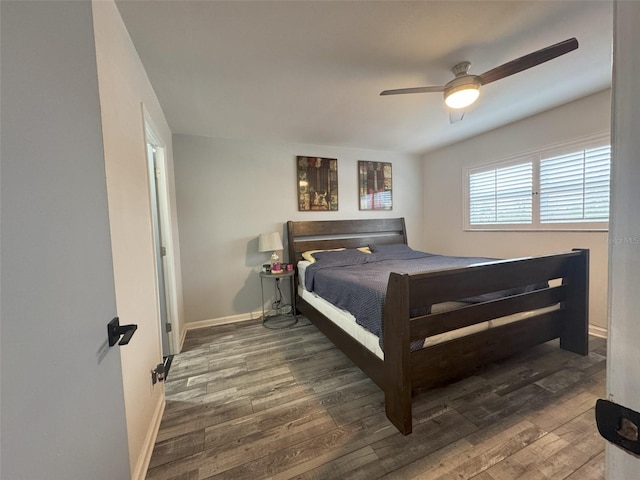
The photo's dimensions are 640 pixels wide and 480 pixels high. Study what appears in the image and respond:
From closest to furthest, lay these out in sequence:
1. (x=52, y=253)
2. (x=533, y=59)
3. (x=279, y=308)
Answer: (x=52, y=253) → (x=533, y=59) → (x=279, y=308)

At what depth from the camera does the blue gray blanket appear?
1.78 metres

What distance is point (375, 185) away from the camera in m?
4.14

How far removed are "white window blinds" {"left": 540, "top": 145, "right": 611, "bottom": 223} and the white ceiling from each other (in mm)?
613

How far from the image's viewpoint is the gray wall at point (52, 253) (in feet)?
1.52

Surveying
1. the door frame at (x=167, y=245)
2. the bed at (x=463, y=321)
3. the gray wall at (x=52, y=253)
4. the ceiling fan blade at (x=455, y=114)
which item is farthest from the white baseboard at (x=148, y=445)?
the ceiling fan blade at (x=455, y=114)

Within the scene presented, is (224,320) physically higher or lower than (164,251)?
lower

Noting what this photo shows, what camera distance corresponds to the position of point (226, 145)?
331cm

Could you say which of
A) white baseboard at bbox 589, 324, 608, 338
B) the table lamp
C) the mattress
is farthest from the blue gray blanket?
white baseboard at bbox 589, 324, 608, 338

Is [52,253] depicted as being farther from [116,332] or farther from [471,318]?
[471,318]

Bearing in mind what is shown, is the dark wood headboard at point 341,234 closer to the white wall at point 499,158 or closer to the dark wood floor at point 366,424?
the white wall at point 499,158

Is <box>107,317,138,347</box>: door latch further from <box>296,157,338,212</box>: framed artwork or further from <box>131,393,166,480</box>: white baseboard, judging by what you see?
<box>296,157,338,212</box>: framed artwork

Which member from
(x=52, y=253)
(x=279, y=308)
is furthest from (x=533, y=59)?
(x=279, y=308)

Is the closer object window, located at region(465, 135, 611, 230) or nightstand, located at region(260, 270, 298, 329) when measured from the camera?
window, located at region(465, 135, 611, 230)

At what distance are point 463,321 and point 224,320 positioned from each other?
111 inches
